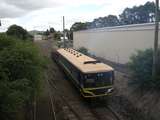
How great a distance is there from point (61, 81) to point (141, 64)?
11.4 m

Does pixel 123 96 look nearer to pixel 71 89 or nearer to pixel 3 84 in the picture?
pixel 71 89

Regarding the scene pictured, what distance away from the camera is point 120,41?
100ft

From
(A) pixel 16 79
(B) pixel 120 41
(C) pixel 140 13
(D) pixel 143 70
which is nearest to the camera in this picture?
(A) pixel 16 79

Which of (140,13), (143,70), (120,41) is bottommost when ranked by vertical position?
(143,70)

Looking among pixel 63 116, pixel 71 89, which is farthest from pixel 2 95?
pixel 71 89

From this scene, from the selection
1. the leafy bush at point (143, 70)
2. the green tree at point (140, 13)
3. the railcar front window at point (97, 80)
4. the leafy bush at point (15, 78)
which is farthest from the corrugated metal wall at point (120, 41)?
the green tree at point (140, 13)

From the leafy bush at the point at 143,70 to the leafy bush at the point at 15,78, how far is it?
21.2 feet

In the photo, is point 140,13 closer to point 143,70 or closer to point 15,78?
point 143,70

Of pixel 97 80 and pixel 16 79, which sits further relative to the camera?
pixel 97 80

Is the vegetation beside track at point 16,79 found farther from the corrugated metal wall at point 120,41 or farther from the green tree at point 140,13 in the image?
the green tree at point 140,13

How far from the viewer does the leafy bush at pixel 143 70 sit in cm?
1717

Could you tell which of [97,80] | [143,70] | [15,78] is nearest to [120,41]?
[143,70]

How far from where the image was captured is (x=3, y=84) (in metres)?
10.3

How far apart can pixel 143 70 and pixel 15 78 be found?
838 cm
